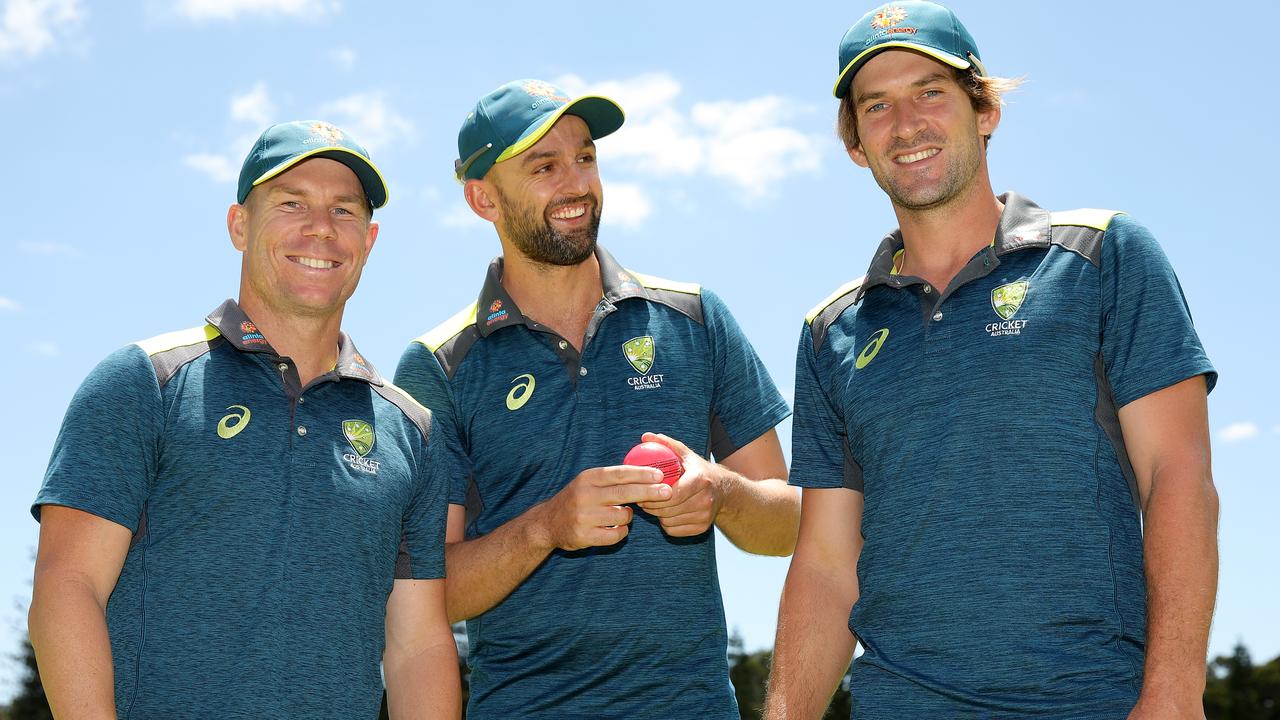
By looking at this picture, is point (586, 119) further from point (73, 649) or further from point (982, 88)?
point (73, 649)

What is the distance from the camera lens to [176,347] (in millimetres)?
4984

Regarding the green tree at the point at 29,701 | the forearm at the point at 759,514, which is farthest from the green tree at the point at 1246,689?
the forearm at the point at 759,514

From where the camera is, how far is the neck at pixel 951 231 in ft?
16.1

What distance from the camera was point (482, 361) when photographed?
6012 mm

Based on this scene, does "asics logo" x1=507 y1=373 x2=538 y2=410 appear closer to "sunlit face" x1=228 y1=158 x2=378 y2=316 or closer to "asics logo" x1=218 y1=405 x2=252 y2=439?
"sunlit face" x1=228 y1=158 x2=378 y2=316

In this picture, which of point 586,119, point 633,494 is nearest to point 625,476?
point 633,494

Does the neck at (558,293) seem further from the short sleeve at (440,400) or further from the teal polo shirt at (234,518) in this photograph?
the teal polo shirt at (234,518)

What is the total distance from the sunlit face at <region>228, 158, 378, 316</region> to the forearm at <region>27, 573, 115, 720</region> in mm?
1473

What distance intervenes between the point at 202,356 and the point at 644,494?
1873 millimetres

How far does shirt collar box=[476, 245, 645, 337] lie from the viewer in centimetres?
604

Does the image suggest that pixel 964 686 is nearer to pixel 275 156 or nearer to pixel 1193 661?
pixel 1193 661

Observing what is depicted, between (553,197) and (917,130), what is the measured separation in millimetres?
1956

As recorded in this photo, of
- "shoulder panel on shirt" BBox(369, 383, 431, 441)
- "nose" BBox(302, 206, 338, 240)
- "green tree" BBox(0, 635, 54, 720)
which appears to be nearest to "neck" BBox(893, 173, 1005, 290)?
"shoulder panel on shirt" BBox(369, 383, 431, 441)

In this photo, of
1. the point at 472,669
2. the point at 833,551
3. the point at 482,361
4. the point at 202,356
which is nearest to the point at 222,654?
the point at 202,356
